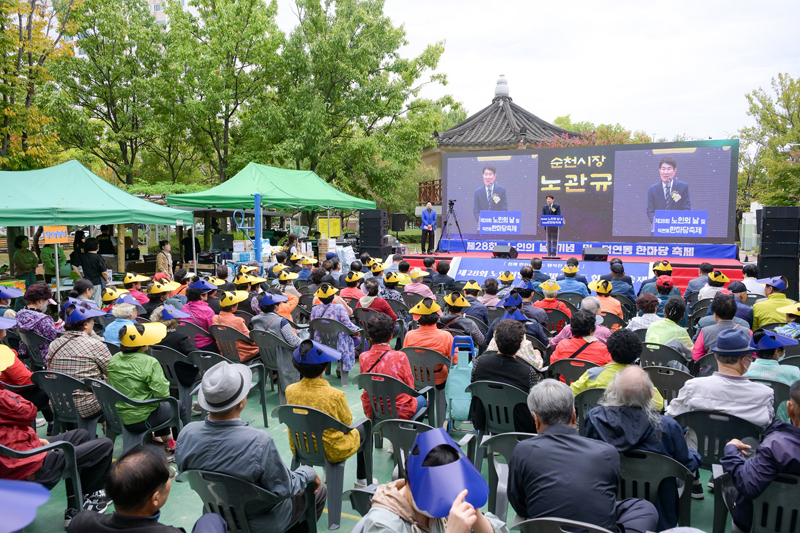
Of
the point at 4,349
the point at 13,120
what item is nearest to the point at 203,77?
the point at 13,120

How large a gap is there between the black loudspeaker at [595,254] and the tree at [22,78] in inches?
548

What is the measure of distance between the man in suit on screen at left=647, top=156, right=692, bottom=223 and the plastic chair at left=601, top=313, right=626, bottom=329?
9090mm

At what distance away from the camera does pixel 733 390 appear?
304cm

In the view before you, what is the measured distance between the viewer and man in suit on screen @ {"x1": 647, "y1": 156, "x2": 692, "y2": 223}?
1331 centimetres

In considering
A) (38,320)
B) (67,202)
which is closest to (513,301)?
(38,320)

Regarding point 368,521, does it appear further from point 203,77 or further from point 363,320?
point 203,77

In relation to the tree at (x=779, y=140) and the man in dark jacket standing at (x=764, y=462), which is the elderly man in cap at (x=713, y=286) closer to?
the man in dark jacket standing at (x=764, y=462)

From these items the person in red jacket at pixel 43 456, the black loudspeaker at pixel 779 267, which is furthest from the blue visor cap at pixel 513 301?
the black loudspeaker at pixel 779 267

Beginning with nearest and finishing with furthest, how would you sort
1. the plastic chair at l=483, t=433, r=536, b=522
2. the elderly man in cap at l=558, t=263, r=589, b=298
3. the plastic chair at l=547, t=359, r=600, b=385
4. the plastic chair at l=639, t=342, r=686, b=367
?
the plastic chair at l=483, t=433, r=536, b=522 < the plastic chair at l=547, t=359, r=600, b=385 < the plastic chair at l=639, t=342, r=686, b=367 < the elderly man in cap at l=558, t=263, r=589, b=298

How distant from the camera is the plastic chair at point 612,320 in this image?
229 inches

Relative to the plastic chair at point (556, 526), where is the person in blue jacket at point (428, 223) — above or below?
above

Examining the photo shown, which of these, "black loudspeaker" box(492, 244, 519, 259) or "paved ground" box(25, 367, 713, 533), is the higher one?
"black loudspeaker" box(492, 244, 519, 259)

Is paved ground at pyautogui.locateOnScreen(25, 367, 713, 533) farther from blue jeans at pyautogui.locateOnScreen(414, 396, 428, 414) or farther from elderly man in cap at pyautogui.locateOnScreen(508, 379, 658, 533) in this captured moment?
elderly man in cap at pyautogui.locateOnScreen(508, 379, 658, 533)

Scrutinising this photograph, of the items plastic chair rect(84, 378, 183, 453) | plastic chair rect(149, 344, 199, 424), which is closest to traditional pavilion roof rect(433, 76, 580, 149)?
plastic chair rect(149, 344, 199, 424)
